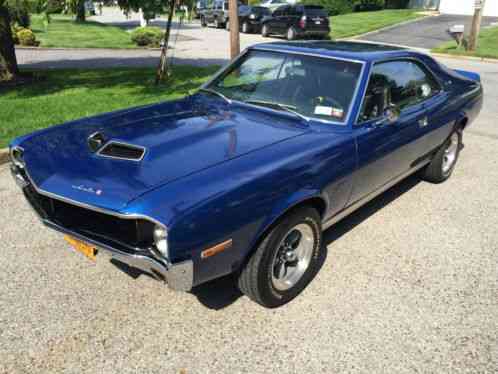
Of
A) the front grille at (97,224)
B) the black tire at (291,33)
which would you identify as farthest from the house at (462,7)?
the front grille at (97,224)

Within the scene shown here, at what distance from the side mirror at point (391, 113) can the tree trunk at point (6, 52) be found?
27.6 ft

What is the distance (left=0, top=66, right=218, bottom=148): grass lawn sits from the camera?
6.68 m

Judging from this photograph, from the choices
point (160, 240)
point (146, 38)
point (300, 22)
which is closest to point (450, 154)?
point (160, 240)

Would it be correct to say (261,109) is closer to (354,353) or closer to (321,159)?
(321,159)

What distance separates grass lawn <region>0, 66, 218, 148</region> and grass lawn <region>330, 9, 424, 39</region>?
45.7 feet

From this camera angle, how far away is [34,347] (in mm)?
2621

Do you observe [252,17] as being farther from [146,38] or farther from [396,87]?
[396,87]

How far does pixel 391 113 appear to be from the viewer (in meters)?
3.52

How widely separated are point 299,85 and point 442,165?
2.32m

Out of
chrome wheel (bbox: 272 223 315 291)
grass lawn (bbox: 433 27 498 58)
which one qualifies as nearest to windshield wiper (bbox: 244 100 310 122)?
chrome wheel (bbox: 272 223 315 291)

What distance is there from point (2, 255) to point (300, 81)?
2819 mm

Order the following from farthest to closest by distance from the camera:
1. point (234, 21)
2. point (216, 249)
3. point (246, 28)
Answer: point (246, 28), point (234, 21), point (216, 249)

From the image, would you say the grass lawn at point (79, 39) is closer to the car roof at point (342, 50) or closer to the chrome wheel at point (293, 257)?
the car roof at point (342, 50)

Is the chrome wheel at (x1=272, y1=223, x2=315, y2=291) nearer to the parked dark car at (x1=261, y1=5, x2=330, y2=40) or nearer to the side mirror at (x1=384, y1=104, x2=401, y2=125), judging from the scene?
the side mirror at (x1=384, y1=104, x2=401, y2=125)
